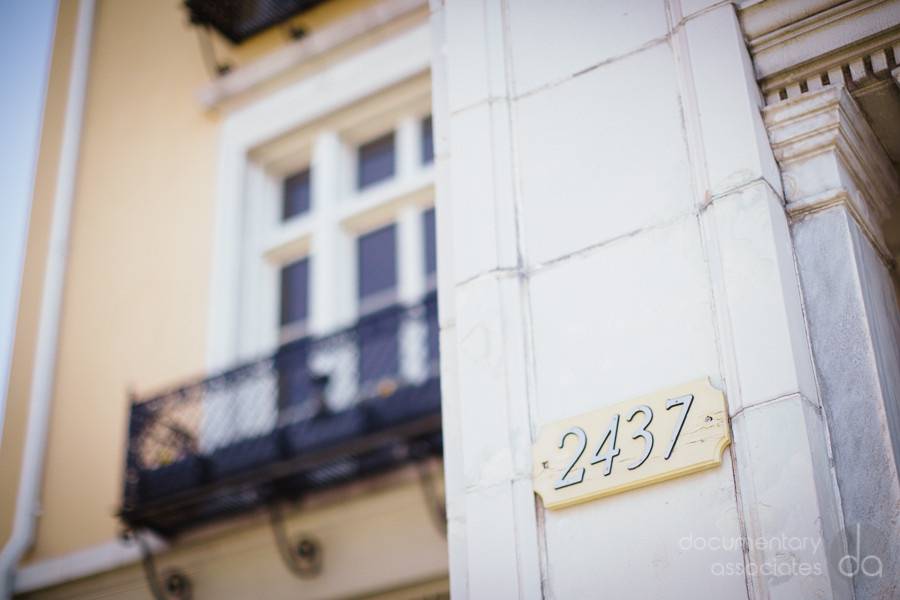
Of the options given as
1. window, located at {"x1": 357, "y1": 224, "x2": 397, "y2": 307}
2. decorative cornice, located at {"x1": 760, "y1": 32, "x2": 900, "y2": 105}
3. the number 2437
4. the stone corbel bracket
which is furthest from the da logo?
window, located at {"x1": 357, "y1": 224, "x2": 397, "y2": 307}

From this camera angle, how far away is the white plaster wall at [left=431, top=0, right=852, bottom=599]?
16.0 ft

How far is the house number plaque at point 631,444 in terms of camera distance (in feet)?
16.5

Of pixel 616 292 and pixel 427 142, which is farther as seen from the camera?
pixel 427 142

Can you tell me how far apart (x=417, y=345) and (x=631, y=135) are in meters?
5.36

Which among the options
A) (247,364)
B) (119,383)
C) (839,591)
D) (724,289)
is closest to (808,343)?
(724,289)

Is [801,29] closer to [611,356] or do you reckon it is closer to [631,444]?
[611,356]

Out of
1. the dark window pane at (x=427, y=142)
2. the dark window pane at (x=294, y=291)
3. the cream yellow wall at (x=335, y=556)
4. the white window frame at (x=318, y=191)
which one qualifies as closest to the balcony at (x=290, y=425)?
the cream yellow wall at (x=335, y=556)

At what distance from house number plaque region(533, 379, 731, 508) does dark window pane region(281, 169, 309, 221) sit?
8098 mm

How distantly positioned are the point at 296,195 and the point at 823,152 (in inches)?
328

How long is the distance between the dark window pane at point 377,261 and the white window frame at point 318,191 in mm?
90

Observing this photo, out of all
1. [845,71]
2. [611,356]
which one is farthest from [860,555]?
[845,71]

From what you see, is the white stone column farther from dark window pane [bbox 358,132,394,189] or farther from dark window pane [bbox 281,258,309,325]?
dark window pane [bbox 281,258,309,325]

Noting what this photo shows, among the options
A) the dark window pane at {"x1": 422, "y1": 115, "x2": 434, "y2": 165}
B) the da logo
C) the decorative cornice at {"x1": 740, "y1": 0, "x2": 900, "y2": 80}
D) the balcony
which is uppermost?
the dark window pane at {"x1": 422, "y1": 115, "x2": 434, "y2": 165}

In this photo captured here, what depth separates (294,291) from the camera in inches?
508
